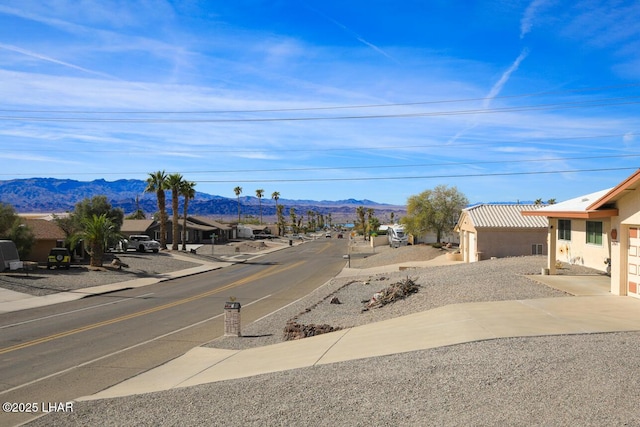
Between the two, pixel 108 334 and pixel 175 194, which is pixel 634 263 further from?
pixel 175 194

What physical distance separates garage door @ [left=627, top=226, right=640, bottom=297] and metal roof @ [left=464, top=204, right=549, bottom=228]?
22533 millimetres

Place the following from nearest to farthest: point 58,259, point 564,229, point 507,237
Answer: point 564,229 < point 507,237 < point 58,259

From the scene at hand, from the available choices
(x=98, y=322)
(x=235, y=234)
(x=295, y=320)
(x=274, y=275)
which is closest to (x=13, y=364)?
(x=98, y=322)

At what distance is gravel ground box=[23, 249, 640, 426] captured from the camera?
7965 mm

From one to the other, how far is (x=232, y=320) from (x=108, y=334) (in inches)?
186

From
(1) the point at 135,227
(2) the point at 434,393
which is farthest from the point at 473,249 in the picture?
(1) the point at 135,227

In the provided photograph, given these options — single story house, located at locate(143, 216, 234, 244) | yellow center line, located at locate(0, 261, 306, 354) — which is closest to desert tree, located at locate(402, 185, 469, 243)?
yellow center line, located at locate(0, 261, 306, 354)

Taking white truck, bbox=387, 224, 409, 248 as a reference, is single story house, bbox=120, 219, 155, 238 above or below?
above

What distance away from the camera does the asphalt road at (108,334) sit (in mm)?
13203

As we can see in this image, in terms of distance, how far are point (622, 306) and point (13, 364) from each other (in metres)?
17.1

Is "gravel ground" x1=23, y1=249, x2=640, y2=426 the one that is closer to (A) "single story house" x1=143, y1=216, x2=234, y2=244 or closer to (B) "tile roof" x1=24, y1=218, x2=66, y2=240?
(B) "tile roof" x1=24, y1=218, x2=66, y2=240

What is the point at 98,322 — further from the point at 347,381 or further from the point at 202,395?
the point at 347,381

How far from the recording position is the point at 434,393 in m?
8.84

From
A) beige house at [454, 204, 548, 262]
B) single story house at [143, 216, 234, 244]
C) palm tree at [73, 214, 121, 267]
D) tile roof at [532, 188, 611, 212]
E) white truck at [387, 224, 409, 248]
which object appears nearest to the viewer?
tile roof at [532, 188, 611, 212]
